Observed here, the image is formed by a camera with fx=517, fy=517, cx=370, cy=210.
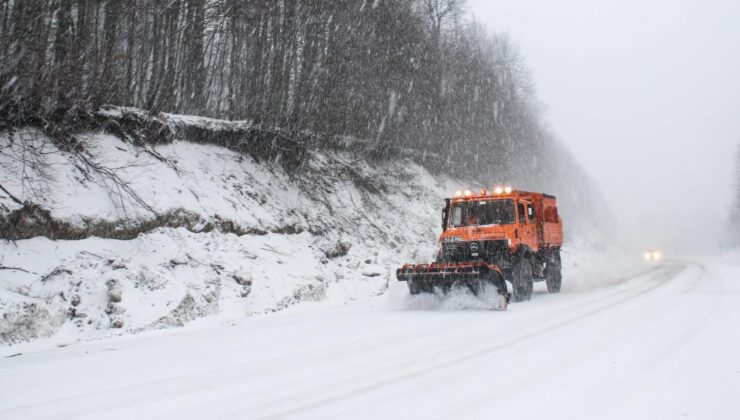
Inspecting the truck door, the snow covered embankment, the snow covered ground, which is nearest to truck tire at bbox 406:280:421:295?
the snow covered ground

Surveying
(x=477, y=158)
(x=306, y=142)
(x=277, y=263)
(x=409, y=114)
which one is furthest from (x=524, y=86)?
(x=277, y=263)

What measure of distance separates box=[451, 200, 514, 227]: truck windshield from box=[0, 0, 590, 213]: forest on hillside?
634cm

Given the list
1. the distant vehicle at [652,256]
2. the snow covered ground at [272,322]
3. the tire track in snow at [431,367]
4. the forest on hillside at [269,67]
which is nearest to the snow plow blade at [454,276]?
the snow covered ground at [272,322]

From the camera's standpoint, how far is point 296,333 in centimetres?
819

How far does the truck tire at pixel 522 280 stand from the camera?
11.9m

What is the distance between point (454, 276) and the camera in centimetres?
1038

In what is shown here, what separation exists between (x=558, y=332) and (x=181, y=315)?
6.41 m

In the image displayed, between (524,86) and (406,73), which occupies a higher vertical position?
(524,86)

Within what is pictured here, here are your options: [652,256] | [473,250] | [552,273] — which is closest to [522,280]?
[473,250]

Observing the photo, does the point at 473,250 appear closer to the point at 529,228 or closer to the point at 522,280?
the point at 522,280

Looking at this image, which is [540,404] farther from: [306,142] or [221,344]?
[306,142]

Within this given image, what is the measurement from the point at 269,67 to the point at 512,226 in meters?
9.64

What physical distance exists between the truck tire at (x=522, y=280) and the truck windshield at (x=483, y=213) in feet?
3.46

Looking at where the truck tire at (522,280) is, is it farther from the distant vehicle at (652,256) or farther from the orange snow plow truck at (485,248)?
the distant vehicle at (652,256)
